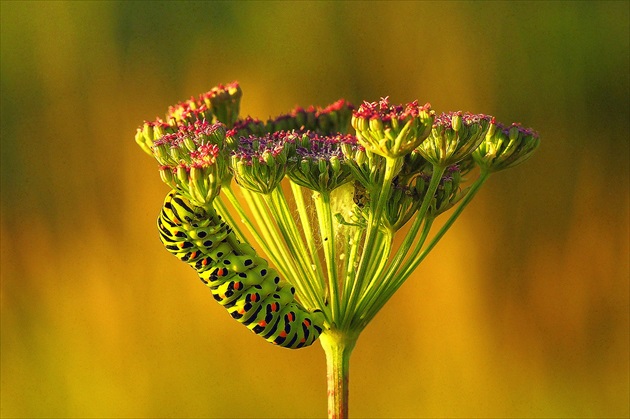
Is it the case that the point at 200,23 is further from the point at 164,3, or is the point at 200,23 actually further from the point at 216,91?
the point at 216,91

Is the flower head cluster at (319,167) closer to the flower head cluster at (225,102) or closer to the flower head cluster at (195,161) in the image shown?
the flower head cluster at (195,161)

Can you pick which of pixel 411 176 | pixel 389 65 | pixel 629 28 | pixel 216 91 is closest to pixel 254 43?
pixel 389 65

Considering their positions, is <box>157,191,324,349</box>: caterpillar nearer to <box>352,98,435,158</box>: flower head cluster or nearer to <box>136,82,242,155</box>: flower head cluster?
<box>136,82,242,155</box>: flower head cluster

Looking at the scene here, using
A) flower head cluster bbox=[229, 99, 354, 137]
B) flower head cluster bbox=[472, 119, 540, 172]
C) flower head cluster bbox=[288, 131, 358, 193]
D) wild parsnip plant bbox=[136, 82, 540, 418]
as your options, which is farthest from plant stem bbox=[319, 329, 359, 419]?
flower head cluster bbox=[229, 99, 354, 137]

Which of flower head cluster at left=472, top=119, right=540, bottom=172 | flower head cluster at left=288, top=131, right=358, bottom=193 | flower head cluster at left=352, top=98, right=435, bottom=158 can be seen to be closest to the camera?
flower head cluster at left=352, top=98, right=435, bottom=158

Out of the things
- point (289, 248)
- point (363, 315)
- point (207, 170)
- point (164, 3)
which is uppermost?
point (164, 3)

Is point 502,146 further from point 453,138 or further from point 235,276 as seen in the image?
point 235,276

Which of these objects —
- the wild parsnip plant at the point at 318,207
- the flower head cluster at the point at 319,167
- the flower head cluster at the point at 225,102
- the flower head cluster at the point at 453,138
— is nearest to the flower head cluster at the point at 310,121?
the flower head cluster at the point at 225,102
